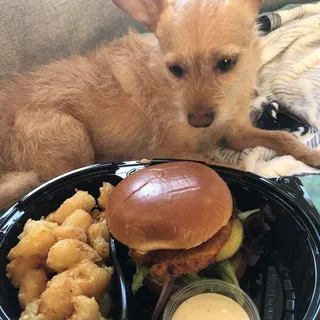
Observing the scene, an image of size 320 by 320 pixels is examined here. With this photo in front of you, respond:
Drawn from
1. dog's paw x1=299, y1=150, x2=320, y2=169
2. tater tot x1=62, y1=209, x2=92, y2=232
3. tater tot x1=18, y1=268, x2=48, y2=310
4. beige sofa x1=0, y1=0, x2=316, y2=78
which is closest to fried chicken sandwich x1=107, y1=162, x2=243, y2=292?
tater tot x1=62, y1=209, x2=92, y2=232

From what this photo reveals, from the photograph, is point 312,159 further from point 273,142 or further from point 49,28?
point 49,28

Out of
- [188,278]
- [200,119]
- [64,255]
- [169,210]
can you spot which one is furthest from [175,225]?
[200,119]

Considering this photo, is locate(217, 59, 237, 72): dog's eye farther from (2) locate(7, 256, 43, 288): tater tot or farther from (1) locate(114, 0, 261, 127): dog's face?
(2) locate(7, 256, 43, 288): tater tot

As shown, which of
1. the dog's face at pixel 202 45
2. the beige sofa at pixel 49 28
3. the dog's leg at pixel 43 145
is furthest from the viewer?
the beige sofa at pixel 49 28

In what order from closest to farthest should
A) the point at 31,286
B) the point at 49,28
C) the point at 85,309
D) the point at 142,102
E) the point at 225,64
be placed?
the point at 85,309, the point at 31,286, the point at 225,64, the point at 142,102, the point at 49,28

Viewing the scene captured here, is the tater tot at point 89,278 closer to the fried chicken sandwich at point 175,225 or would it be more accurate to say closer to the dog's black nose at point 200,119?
the fried chicken sandwich at point 175,225

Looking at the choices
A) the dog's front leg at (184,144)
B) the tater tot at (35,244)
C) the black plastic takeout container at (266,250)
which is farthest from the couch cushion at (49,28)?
the tater tot at (35,244)

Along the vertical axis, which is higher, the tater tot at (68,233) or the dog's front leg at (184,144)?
Result: the tater tot at (68,233)

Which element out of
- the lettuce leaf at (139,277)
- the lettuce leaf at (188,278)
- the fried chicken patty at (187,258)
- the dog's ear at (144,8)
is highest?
the dog's ear at (144,8)

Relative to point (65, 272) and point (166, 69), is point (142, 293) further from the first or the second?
point (166, 69)
